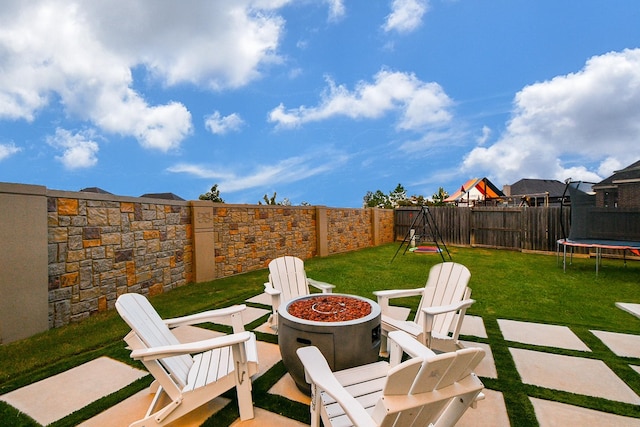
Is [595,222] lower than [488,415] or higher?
higher

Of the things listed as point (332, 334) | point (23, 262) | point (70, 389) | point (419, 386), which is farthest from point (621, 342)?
point (23, 262)

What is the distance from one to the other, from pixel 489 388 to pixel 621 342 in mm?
2143

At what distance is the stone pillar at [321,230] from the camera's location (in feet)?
30.9

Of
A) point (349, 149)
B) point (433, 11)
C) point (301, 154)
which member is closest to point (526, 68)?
point (433, 11)

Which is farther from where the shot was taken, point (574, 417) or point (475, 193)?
point (475, 193)

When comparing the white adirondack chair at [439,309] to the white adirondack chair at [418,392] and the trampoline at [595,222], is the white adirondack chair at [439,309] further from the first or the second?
the trampoline at [595,222]

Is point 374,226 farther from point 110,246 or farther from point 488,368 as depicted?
point 488,368

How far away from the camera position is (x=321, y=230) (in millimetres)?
9516

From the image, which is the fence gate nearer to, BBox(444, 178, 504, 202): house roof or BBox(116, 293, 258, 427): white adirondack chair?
BBox(444, 178, 504, 202): house roof

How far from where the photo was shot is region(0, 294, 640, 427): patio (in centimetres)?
195

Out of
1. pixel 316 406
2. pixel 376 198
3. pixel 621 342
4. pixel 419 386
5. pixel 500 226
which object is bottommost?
pixel 621 342

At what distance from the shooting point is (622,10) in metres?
7.35

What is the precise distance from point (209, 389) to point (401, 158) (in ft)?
56.3

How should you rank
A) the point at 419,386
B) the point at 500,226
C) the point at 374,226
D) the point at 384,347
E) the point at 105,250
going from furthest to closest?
the point at 374,226 → the point at 500,226 → the point at 105,250 → the point at 384,347 → the point at 419,386
